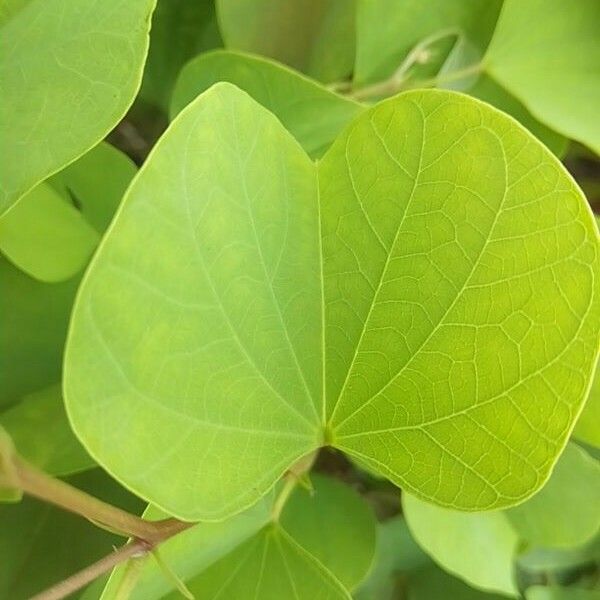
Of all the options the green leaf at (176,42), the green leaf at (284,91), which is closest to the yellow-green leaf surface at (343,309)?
the green leaf at (284,91)

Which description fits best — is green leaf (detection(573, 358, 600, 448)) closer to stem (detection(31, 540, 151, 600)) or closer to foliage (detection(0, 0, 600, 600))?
foliage (detection(0, 0, 600, 600))

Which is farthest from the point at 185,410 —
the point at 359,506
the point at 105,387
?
the point at 359,506

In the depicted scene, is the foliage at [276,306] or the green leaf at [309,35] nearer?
the foliage at [276,306]

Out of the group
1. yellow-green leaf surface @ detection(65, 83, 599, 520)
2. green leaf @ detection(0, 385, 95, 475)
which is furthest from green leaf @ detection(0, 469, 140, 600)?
yellow-green leaf surface @ detection(65, 83, 599, 520)

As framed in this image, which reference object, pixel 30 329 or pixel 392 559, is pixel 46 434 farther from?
pixel 392 559

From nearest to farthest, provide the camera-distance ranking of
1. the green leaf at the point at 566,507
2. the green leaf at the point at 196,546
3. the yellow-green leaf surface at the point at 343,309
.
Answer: the yellow-green leaf surface at the point at 343,309, the green leaf at the point at 196,546, the green leaf at the point at 566,507

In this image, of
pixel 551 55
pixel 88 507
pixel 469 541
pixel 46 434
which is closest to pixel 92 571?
pixel 88 507

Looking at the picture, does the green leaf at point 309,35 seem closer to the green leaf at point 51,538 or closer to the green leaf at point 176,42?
the green leaf at point 176,42
